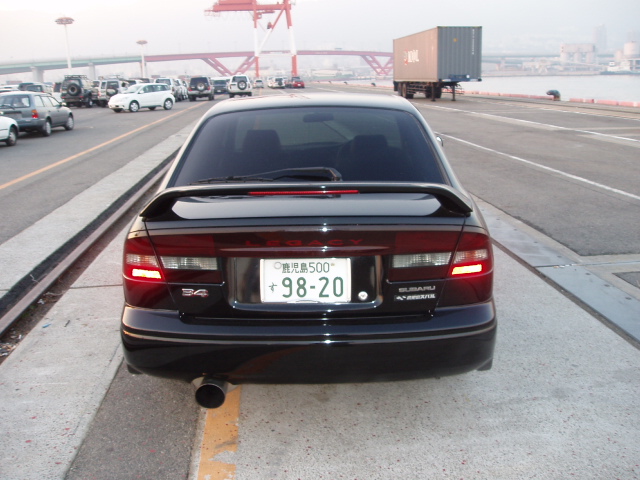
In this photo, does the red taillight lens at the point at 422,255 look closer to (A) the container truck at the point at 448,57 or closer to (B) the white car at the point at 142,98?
(B) the white car at the point at 142,98

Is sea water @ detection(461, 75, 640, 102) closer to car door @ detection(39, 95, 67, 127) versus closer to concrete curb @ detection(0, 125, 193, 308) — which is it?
car door @ detection(39, 95, 67, 127)

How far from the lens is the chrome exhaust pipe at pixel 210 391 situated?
2916 mm

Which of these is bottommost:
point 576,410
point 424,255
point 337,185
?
point 576,410

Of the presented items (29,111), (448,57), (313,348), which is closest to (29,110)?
(29,111)

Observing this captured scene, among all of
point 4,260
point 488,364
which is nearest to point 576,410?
point 488,364

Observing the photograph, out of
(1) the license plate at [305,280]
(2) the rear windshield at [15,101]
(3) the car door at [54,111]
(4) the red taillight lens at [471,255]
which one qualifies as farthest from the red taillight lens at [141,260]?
(3) the car door at [54,111]

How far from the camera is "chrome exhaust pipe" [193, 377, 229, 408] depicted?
9.57 feet

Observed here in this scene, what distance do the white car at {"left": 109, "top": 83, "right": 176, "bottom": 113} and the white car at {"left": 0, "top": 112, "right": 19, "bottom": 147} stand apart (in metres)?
17.0

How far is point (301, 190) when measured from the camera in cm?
297

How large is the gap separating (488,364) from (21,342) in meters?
3.08

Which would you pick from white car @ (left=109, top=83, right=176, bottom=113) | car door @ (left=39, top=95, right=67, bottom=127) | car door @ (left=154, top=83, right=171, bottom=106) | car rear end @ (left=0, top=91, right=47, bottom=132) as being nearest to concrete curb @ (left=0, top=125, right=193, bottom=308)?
car rear end @ (left=0, top=91, right=47, bottom=132)

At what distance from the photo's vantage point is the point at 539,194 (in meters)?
9.11

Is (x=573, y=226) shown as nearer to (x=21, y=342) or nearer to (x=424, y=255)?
(x=424, y=255)

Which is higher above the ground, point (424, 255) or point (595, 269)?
point (424, 255)
